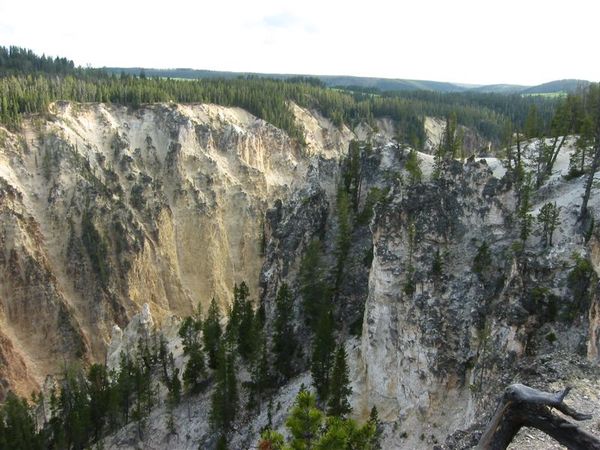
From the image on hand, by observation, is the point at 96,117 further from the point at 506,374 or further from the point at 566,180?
the point at 506,374

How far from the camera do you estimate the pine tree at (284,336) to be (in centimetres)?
5172

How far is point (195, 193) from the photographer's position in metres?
101

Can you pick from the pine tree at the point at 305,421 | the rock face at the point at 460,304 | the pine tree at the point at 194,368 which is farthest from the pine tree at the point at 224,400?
the pine tree at the point at 305,421

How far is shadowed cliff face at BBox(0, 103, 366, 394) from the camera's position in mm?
74938

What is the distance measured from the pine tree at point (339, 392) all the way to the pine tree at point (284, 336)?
1105 cm

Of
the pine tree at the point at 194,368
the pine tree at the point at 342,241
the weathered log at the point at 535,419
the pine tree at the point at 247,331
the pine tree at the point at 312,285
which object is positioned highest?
the weathered log at the point at 535,419

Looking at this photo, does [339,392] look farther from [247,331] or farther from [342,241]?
[342,241]

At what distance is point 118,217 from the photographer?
8738cm

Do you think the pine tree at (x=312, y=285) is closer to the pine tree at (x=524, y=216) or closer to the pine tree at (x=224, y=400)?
the pine tree at (x=224, y=400)

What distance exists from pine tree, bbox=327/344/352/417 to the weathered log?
30524 mm

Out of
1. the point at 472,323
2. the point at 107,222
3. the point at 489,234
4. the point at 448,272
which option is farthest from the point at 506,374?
the point at 107,222

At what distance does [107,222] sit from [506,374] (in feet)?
244

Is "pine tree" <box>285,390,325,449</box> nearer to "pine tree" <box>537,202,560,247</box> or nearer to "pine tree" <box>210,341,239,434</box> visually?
"pine tree" <box>537,202,560,247</box>

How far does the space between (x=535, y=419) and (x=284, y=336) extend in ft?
143
